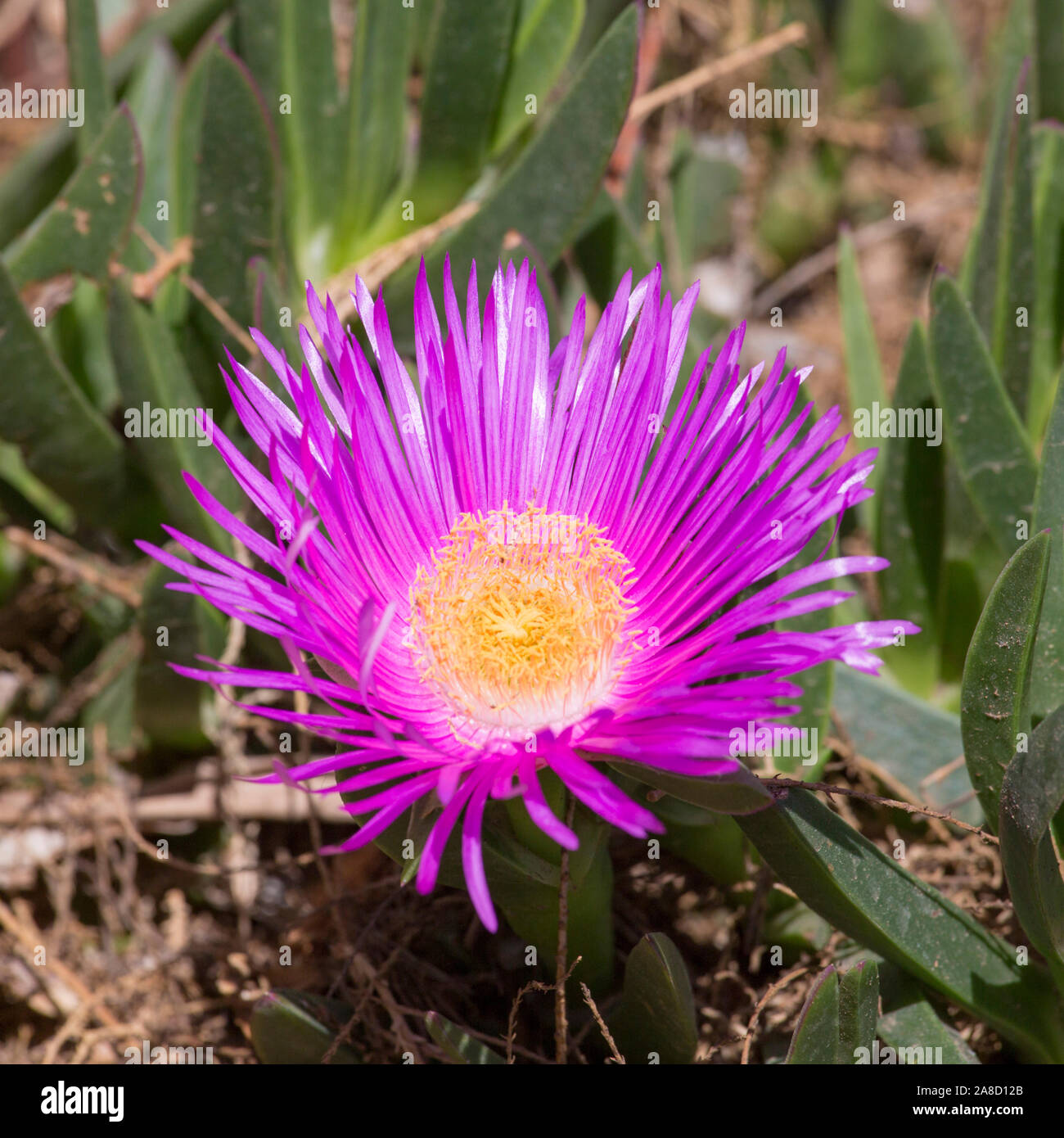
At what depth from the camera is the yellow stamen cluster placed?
909 millimetres

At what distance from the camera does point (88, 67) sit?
120 cm

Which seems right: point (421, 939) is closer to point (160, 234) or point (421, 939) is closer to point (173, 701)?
point (173, 701)

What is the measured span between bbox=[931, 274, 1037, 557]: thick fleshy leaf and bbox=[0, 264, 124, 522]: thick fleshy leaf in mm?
774

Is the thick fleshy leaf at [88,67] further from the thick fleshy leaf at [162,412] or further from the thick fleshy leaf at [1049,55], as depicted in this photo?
the thick fleshy leaf at [1049,55]

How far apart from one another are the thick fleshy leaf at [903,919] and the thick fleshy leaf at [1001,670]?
3.8 inches

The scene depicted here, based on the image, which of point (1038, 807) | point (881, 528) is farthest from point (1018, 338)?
point (1038, 807)

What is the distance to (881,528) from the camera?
1.17m

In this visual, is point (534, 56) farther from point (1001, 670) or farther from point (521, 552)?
point (1001, 670)

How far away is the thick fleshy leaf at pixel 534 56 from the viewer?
3.99ft

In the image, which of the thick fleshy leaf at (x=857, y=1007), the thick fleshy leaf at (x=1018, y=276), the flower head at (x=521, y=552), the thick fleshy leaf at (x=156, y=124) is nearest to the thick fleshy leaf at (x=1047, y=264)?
the thick fleshy leaf at (x=1018, y=276)

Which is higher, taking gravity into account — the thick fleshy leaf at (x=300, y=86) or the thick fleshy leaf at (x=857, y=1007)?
the thick fleshy leaf at (x=300, y=86)

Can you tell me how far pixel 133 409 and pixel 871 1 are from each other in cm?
132
